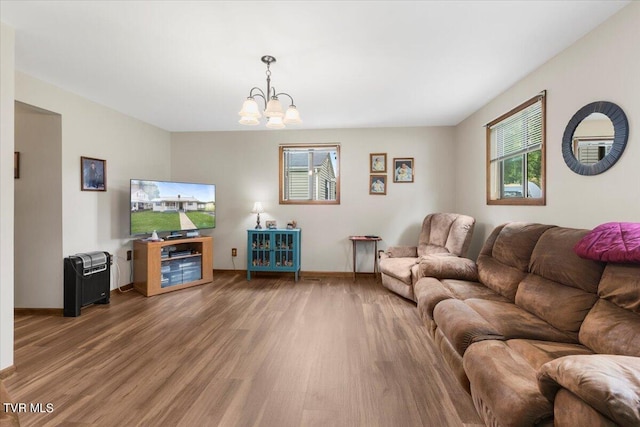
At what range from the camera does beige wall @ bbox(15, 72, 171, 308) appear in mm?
3074

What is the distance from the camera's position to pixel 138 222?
3.81 m

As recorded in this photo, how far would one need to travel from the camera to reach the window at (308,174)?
4.87 m

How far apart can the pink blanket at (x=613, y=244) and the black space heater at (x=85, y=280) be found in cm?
438

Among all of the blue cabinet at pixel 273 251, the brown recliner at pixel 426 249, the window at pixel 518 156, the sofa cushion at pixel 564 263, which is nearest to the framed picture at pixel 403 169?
the brown recliner at pixel 426 249

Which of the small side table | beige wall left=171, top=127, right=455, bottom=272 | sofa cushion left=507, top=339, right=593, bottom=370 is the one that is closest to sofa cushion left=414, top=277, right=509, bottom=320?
sofa cushion left=507, top=339, right=593, bottom=370

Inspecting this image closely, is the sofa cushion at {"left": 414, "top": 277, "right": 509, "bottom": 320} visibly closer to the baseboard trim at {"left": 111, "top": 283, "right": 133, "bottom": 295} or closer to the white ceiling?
the white ceiling

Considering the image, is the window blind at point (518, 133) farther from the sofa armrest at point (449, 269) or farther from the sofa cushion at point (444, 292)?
the sofa cushion at point (444, 292)

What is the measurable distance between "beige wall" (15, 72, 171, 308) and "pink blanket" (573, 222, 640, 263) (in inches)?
180

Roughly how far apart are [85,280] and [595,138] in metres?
4.88

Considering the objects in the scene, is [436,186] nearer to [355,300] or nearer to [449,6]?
[355,300]

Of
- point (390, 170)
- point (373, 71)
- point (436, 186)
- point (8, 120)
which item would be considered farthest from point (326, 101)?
point (8, 120)

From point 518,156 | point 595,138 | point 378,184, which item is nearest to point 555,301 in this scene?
point 595,138

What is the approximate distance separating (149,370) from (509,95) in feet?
13.9

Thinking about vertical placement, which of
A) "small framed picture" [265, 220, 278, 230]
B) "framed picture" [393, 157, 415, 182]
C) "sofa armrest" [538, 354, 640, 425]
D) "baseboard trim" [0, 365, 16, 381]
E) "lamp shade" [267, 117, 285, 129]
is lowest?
"baseboard trim" [0, 365, 16, 381]
